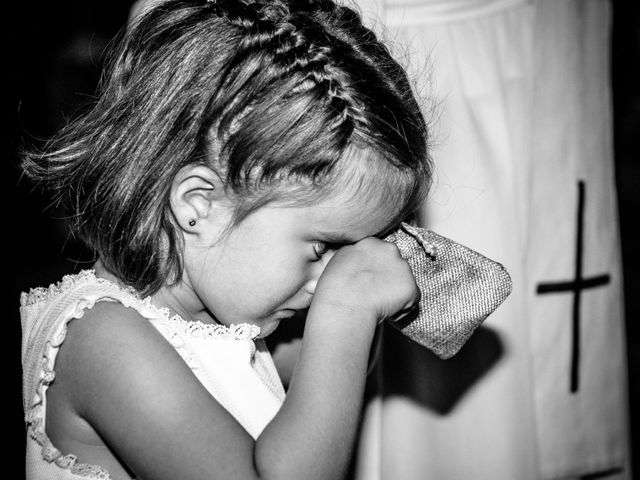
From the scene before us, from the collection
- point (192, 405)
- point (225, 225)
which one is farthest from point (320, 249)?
point (192, 405)

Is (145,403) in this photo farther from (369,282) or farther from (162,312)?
(369,282)

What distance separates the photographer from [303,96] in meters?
0.67

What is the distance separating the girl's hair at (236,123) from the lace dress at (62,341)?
0.19ft

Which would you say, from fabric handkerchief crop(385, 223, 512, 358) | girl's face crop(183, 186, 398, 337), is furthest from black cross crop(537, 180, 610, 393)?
girl's face crop(183, 186, 398, 337)

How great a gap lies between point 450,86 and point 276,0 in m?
0.25

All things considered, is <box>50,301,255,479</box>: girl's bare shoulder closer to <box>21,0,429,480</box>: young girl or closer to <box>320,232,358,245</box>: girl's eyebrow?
<box>21,0,429,480</box>: young girl

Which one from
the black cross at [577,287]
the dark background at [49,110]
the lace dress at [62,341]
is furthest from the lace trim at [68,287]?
the dark background at [49,110]

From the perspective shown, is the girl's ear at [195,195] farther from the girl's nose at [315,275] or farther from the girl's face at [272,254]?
the girl's nose at [315,275]

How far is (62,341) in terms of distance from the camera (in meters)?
0.63

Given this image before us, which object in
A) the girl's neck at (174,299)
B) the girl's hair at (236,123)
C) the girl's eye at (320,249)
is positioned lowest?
the girl's neck at (174,299)

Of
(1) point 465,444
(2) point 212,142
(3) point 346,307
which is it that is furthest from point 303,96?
(1) point 465,444

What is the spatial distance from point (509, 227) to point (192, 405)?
1.57 feet

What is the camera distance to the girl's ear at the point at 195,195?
69 centimetres

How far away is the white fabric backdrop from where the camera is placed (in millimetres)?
850
